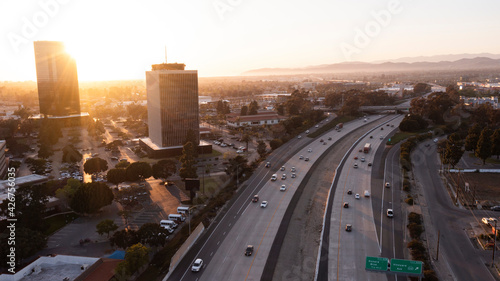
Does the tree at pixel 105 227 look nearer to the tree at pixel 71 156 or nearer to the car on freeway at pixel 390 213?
the car on freeway at pixel 390 213

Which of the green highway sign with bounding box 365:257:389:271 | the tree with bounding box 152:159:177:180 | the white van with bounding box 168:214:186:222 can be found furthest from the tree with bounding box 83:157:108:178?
the green highway sign with bounding box 365:257:389:271

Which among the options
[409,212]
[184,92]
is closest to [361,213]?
[409,212]

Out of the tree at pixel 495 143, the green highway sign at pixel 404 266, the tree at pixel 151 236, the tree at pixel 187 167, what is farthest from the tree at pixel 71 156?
the tree at pixel 495 143

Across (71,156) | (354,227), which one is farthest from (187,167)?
(71,156)

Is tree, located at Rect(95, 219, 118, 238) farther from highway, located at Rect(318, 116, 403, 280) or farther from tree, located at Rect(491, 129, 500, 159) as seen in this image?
tree, located at Rect(491, 129, 500, 159)

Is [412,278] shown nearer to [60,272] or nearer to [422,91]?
[60,272]

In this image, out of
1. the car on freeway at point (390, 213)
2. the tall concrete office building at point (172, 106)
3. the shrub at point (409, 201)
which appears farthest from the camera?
the tall concrete office building at point (172, 106)
